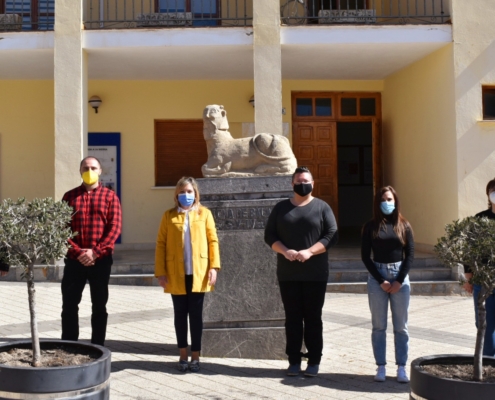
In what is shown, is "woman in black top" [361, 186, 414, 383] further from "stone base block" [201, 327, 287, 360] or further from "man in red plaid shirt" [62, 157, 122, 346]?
"man in red plaid shirt" [62, 157, 122, 346]

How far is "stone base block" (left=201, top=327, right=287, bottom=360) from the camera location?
21.3ft

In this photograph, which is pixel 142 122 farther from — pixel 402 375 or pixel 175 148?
pixel 402 375

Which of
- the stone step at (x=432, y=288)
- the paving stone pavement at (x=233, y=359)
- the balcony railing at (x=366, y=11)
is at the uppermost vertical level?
the balcony railing at (x=366, y=11)

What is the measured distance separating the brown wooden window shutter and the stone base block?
8.35 metres

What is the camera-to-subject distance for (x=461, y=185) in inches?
452

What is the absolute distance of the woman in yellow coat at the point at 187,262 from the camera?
19.5ft

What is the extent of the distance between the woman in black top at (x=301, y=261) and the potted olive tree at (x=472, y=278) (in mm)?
1388

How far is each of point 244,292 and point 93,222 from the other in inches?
61.1

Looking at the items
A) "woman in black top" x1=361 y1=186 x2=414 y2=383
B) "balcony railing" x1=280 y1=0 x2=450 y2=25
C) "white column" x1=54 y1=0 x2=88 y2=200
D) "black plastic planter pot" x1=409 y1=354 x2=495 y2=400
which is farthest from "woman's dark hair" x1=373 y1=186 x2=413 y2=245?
"white column" x1=54 y1=0 x2=88 y2=200

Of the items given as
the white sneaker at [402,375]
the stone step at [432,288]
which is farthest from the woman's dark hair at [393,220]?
the stone step at [432,288]

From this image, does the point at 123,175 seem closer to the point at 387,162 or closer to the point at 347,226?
the point at 387,162

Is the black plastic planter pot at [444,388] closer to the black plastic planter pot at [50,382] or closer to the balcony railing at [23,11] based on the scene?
the black plastic planter pot at [50,382]

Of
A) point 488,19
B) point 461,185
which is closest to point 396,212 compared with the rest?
point 461,185

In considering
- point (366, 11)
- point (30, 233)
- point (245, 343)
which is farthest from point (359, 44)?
point (30, 233)
